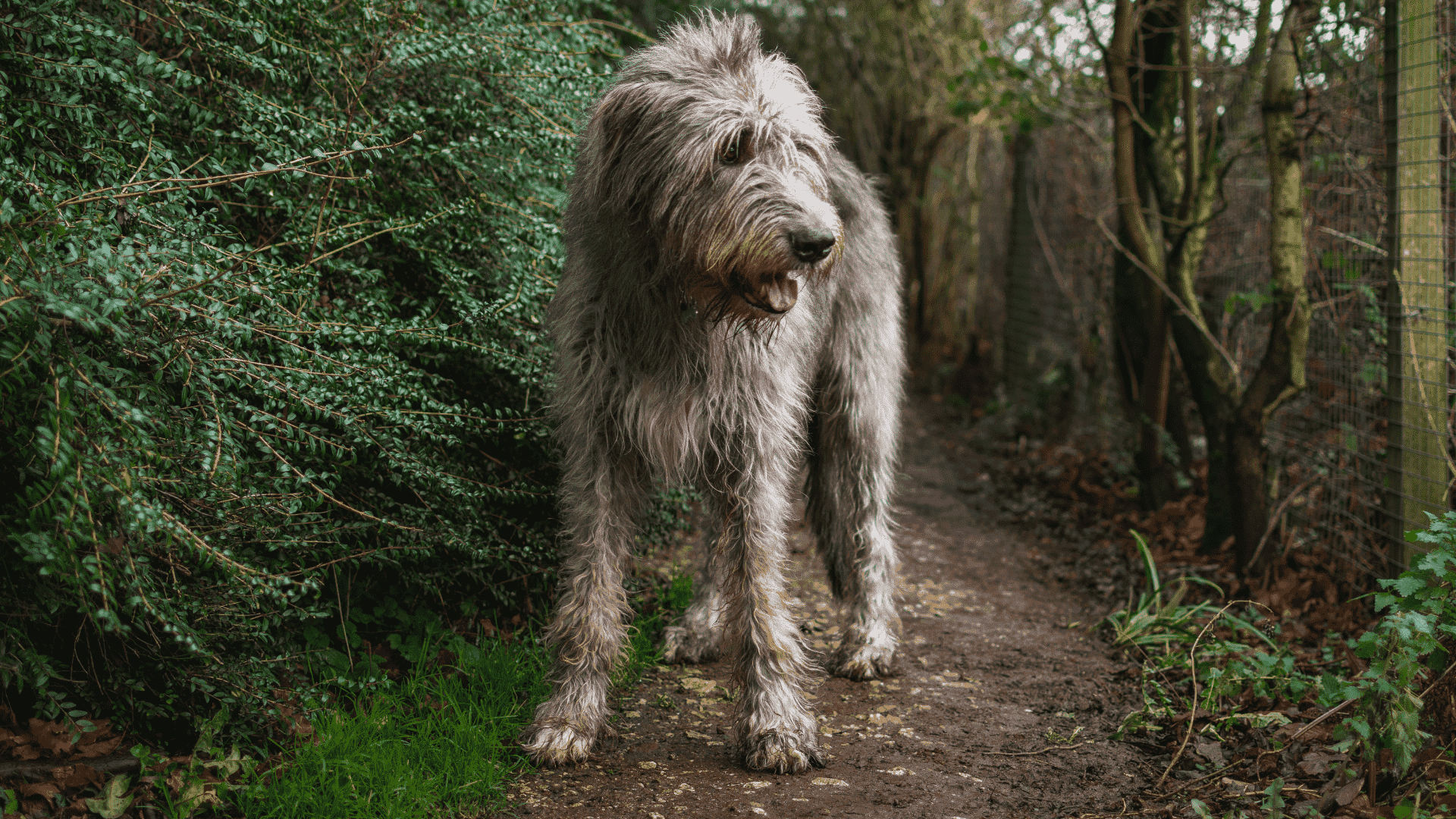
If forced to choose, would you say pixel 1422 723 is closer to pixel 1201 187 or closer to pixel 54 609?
pixel 1201 187

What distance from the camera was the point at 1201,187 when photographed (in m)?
5.46

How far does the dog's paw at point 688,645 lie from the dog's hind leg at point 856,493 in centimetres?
53

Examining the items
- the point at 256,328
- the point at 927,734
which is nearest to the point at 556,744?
the point at 927,734

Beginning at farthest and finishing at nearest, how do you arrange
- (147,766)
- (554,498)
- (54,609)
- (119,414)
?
(554,498) → (147,766) → (54,609) → (119,414)

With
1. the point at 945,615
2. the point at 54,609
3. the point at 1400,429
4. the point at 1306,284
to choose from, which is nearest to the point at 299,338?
the point at 54,609

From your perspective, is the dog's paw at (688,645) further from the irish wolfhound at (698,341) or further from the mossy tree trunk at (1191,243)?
the mossy tree trunk at (1191,243)

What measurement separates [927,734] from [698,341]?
5.59ft

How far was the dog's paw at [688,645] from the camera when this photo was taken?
4117 mm

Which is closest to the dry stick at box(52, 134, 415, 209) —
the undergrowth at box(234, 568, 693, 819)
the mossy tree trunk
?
the undergrowth at box(234, 568, 693, 819)

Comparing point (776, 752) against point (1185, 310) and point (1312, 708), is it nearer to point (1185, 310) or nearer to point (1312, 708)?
point (1312, 708)

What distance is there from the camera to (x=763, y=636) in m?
3.35

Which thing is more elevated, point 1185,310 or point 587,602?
point 1185,310

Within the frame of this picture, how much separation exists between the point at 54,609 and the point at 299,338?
103 centimetres

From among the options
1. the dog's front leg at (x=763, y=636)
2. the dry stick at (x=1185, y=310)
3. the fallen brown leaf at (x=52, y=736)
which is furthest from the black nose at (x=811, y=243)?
the dry stick at (x=1185, y=310)
